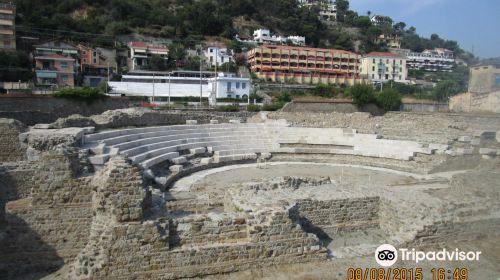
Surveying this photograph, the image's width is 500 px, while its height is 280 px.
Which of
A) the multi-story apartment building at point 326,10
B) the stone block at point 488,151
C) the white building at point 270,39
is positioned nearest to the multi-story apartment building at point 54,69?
the stone block at point 488,151

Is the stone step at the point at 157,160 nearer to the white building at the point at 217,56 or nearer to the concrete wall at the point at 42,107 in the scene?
the concrete wall at the point at 42,107

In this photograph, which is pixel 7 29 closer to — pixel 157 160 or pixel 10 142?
pixel 10 142

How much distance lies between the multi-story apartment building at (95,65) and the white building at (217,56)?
14392 mm

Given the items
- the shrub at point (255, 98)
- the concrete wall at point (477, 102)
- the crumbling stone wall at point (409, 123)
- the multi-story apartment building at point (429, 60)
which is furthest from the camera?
the multi-story apartment building at point (429, 60)

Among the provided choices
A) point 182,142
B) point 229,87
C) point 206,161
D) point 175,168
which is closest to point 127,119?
point 182,142

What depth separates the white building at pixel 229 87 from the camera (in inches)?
1589

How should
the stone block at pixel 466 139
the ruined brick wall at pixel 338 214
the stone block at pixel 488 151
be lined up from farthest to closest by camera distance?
the stone block at pixel 466 139
the stone block at pixel 488 151
the ruined brick wall at pixel 338 214

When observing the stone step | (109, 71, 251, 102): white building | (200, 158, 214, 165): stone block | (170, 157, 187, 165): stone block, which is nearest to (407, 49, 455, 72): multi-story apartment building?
(109, 71, 251, 102): white building

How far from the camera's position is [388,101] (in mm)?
33906

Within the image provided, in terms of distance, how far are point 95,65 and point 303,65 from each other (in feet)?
103

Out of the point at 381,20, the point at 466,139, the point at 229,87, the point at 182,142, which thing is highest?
the point at 381,20

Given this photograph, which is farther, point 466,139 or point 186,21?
point 186,21

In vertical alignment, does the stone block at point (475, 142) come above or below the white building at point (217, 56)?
below

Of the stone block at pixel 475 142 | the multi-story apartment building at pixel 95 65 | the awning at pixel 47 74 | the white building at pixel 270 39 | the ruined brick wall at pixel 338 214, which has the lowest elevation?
the ruined brick wall at pixel 338 214
